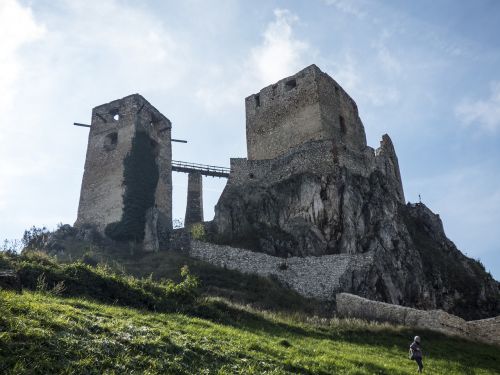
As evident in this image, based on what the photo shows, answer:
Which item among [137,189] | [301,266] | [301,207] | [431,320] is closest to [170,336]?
[431,320]

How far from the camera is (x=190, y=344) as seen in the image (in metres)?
10.7

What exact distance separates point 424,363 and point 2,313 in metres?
10.8

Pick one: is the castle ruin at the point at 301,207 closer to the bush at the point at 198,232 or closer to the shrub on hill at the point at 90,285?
the bush at the point at 198,232

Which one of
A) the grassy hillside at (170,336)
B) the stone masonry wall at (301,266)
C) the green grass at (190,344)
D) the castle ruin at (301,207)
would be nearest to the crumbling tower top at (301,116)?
the castle ruin at (301,207)

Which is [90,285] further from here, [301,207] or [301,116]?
[301,116]

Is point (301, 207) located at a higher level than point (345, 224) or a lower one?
higher

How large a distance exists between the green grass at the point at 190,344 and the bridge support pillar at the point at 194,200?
2324 cm

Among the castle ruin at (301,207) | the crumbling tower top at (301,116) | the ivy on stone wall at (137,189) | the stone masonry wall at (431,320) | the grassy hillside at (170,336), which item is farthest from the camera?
the crumbling tower top at (301,116)

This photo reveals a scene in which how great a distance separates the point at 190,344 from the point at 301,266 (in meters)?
15.5

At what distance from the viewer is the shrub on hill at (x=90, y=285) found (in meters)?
14.0

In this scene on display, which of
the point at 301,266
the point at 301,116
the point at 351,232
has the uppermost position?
the point at 301,116

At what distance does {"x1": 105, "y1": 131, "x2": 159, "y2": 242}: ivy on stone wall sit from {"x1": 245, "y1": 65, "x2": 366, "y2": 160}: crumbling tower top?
7.50 metres

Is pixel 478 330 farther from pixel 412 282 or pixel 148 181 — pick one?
pixel 148 181

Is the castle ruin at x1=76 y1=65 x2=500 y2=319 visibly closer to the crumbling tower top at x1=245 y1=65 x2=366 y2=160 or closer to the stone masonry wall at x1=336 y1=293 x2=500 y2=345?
the crumbling tower top at x1=245 y1=65 x2=366 y2=160
